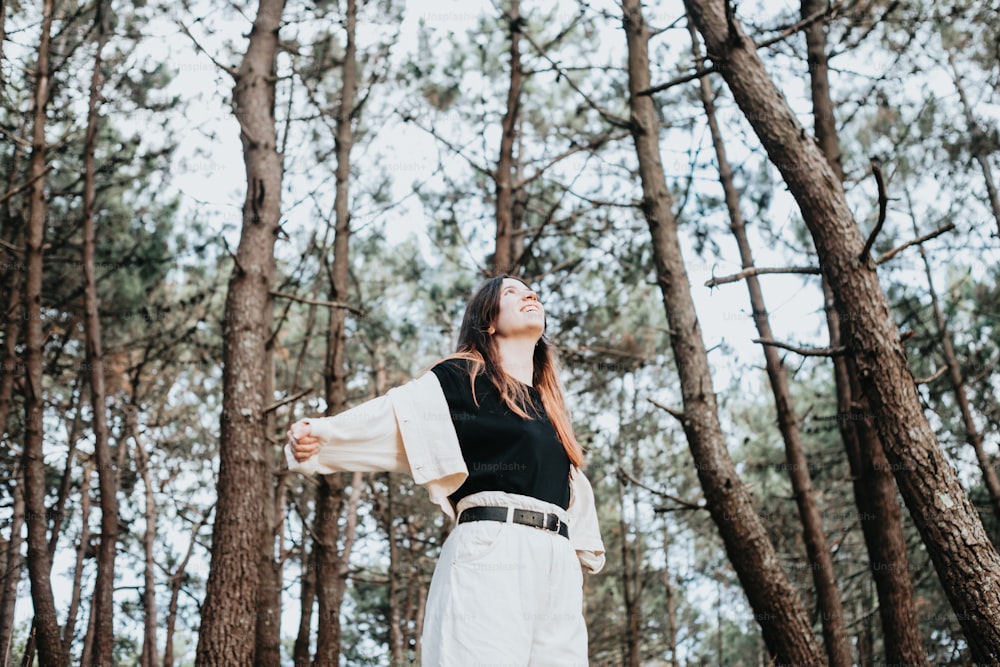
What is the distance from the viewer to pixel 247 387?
4816 mm

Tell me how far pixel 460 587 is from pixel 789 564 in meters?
10.5

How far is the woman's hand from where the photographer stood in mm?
2676

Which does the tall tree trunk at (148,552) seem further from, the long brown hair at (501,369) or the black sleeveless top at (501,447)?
the black sleeveless top at (501,447)

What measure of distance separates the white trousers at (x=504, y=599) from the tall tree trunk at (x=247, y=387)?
6.77 feet

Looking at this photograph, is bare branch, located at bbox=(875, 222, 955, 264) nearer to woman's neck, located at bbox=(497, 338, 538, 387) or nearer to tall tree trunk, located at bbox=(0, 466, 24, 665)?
woman's neck, located at bbox=(497, 338, 538, 387)

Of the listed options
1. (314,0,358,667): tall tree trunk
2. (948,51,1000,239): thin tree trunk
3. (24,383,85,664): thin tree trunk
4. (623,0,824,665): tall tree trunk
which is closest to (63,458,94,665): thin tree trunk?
(24,383,85,664): thin tree trunk

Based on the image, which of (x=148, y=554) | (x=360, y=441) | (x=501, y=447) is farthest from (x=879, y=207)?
(x=148, y=554)

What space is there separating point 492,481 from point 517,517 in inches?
5.5

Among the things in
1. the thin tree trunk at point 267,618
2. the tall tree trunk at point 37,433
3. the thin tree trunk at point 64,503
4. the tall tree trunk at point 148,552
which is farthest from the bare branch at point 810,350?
the tall tree trunk at point 148,552

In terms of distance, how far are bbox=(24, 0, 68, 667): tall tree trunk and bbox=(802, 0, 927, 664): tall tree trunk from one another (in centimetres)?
534

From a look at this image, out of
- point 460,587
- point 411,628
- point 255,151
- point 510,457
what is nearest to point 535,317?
point 510,457

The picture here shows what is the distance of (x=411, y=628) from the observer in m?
13.9

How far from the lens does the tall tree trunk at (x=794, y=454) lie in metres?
6.41

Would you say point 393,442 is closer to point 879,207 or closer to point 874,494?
point 879,207
